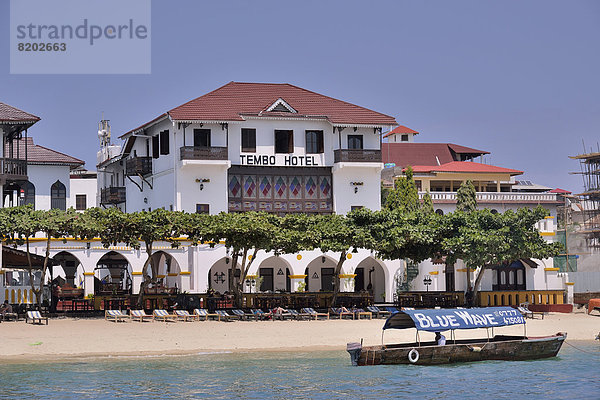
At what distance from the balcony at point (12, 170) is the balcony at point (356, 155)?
18688mm

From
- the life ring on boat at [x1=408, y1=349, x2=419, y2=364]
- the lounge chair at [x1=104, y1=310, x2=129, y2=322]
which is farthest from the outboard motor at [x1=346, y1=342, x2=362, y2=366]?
the lounge chair at [x1=104, y1=310, x2=129, y2=322]

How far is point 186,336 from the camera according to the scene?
3856 cm

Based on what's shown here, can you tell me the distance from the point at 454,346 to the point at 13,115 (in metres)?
28.5

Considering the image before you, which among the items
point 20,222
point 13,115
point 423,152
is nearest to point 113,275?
point 13,115

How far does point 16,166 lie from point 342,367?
968 inches

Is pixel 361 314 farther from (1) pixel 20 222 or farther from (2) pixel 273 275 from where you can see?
(1) pixel 20 222

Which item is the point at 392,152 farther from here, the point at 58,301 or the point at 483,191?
the point at 58,301

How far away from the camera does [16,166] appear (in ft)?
164

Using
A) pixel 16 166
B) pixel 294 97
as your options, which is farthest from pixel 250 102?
pixel 16 166

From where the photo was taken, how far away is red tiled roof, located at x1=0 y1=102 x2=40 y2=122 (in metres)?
50.0

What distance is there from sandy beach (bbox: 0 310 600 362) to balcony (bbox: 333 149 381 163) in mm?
16472

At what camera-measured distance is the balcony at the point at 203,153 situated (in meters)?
56.5

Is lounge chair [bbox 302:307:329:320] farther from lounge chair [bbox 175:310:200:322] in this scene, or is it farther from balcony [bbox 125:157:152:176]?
balcony [bbox 125:157:152:176]

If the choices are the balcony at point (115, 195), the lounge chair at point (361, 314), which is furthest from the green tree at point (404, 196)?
the lounge chair at point (361, 314)
